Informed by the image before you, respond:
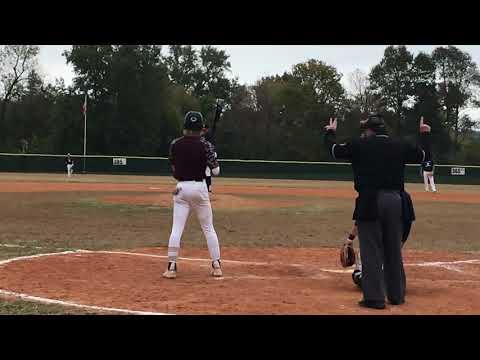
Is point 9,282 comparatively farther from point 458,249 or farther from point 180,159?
point 458,249

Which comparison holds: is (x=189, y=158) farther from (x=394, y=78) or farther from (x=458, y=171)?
(x=394, y=78)

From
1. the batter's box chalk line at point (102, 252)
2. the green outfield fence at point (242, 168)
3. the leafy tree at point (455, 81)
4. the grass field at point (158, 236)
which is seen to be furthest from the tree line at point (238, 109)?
the batter's box chalk line at point (102, 252)

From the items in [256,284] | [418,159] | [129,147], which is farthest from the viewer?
[129,147]

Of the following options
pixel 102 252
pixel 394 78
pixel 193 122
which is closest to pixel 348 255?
pixel 193 122

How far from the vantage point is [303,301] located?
5.73m

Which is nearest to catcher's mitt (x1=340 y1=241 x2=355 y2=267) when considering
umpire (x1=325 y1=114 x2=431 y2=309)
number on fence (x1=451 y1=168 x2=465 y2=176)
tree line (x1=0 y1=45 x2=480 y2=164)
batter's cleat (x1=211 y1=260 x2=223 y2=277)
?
umpire (x1=325 y1=114 x2=431 y2=309)

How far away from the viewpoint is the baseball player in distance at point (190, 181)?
273 inches

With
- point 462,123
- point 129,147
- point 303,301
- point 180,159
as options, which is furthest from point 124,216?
point 462,123

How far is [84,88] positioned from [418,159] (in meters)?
58.5

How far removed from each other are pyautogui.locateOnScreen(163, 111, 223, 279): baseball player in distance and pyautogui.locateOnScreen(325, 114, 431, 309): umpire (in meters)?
1.77

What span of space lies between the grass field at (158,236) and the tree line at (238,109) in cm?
3864

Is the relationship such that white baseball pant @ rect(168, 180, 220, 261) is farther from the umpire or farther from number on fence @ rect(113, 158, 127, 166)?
number on fence @ rect(113, 158, 127, 166)

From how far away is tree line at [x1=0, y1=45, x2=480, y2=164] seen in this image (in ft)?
196

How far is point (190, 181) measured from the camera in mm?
6957
